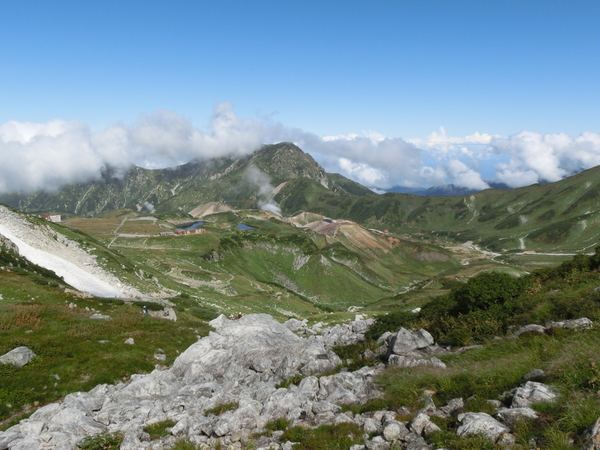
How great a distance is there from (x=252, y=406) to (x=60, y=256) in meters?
79.5

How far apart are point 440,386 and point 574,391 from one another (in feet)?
15.1

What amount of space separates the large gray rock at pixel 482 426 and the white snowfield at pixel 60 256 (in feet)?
228

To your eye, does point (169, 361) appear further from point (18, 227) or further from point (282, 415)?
point (18, 227)

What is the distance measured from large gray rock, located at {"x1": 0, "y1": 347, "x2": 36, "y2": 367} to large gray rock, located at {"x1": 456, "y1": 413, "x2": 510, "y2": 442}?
1077 inches

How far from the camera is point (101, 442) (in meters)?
14.3

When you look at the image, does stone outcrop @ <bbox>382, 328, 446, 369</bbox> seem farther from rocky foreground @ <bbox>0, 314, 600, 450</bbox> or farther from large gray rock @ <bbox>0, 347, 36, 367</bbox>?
large gray rock @ <bbox>0, 347, 36, 367</bbox>

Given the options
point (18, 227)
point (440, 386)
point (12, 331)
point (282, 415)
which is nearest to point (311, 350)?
point (282, 415)

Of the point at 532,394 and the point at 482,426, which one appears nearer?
the point at 482,426

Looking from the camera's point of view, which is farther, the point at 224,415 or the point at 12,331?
the point at 12,331

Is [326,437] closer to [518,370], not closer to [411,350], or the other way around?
[518,370]

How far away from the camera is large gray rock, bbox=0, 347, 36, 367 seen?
23.5 m

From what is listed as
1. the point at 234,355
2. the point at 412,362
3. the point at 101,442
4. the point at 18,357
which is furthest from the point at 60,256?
the point at 412,362

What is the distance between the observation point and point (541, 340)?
51.0 feet

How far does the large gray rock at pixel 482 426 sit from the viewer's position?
10242mm
